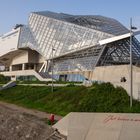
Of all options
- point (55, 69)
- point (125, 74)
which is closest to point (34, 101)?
point (125, 74)

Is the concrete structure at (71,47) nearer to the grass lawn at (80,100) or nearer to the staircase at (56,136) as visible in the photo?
the grass lawn at (80,100)

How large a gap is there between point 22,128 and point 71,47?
5324 cm

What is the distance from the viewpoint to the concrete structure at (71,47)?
70625 millimetres

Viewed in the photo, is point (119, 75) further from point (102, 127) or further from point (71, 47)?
point (71, 47)

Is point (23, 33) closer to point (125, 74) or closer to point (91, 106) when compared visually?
point (125, 74)

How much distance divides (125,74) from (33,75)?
42168 mm

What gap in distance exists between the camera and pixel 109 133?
70.5 ft

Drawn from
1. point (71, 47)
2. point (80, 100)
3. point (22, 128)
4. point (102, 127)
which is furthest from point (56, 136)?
point (71, 47)

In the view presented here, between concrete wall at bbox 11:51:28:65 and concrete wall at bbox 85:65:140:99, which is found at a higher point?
concrete wall at bbox 11:51:28:65

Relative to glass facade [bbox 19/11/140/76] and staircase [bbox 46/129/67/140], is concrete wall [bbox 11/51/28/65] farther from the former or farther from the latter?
staircase [bbox 46/129/67/140]

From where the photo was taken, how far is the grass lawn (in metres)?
37.4

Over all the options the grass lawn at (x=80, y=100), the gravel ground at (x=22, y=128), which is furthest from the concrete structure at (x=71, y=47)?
the gravel ground at (x=22, y=128)

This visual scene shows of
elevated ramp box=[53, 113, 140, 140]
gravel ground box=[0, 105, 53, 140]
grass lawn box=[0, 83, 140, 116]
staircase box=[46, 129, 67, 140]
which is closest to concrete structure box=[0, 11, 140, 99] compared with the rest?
grass lawn box=[0, 83, 140, 116]

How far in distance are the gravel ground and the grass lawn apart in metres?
6.70
